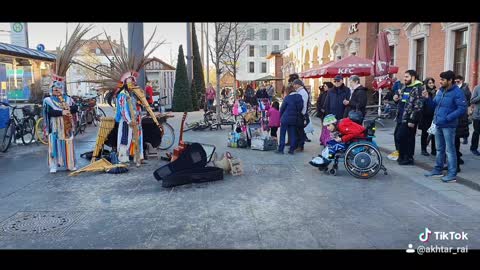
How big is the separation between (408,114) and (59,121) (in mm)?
6566

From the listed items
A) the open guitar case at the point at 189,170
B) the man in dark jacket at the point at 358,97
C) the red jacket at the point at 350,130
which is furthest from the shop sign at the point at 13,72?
the red jacket at the point at 350,130

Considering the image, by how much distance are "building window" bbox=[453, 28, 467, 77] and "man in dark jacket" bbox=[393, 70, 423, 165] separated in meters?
8.53

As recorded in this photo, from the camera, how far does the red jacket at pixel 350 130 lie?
7239mm

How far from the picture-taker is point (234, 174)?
7.44 metres

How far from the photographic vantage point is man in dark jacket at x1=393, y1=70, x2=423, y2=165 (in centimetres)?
773

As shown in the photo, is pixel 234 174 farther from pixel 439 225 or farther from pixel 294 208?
pixel 439 225

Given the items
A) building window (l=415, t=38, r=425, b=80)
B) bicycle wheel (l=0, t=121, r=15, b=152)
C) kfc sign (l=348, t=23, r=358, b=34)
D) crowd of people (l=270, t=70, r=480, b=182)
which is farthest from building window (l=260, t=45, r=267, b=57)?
bicycle wheel (l=0, t=121, r=15, b=152)

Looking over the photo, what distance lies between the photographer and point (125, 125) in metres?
8.29

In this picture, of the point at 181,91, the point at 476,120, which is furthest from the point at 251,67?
the point at 476,120

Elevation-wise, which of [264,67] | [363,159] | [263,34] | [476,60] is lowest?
[363,159]

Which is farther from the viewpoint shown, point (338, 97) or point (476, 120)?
point (338, 97)

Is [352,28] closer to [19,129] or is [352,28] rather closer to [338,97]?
[338,97]

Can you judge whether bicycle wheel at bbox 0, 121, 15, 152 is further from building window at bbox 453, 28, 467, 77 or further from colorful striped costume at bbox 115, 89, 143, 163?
building window at bbox 453, 28, 467, 77
